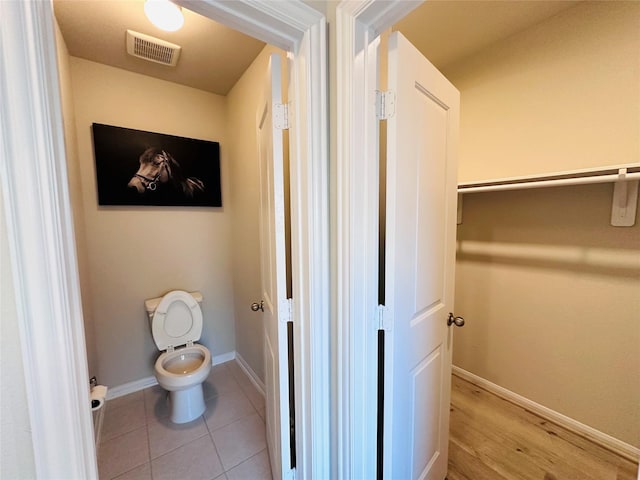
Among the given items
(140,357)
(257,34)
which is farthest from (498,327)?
(140,357)

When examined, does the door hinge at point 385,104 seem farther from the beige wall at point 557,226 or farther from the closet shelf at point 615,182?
the beige wall at point 557,226

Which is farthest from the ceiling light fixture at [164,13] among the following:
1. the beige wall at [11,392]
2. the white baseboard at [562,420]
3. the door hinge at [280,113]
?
the white baseboard at [562,420]

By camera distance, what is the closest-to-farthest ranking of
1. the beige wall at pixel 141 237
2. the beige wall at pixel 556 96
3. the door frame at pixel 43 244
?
the door frame at pixel 43 244 → the beige wall at pixel 556 96 → the beige wall at pixel 141 237

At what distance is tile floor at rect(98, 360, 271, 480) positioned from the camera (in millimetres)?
1418

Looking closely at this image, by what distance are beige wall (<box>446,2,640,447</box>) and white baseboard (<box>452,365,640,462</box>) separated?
44 mm

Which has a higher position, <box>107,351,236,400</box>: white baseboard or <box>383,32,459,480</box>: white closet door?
<box>383,32,459,480</box>: white closet door

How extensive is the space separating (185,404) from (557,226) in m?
2.77

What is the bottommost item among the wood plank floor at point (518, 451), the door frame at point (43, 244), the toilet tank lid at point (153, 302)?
the wood plank floor at point (518, 451)

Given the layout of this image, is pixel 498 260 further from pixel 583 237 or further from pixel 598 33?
pixel 598 33

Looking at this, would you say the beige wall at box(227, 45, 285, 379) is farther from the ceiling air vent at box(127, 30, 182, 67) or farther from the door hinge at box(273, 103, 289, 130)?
the door hinge at box(273, 103, 289, 130)

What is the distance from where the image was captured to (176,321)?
207 cm

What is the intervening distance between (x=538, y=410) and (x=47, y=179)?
9.05ft

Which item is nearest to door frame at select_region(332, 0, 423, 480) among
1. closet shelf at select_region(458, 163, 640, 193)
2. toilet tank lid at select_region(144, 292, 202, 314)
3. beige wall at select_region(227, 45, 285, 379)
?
beige wall at select_region(227, 45, 285, 379)

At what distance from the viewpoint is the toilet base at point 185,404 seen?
1.75 m
